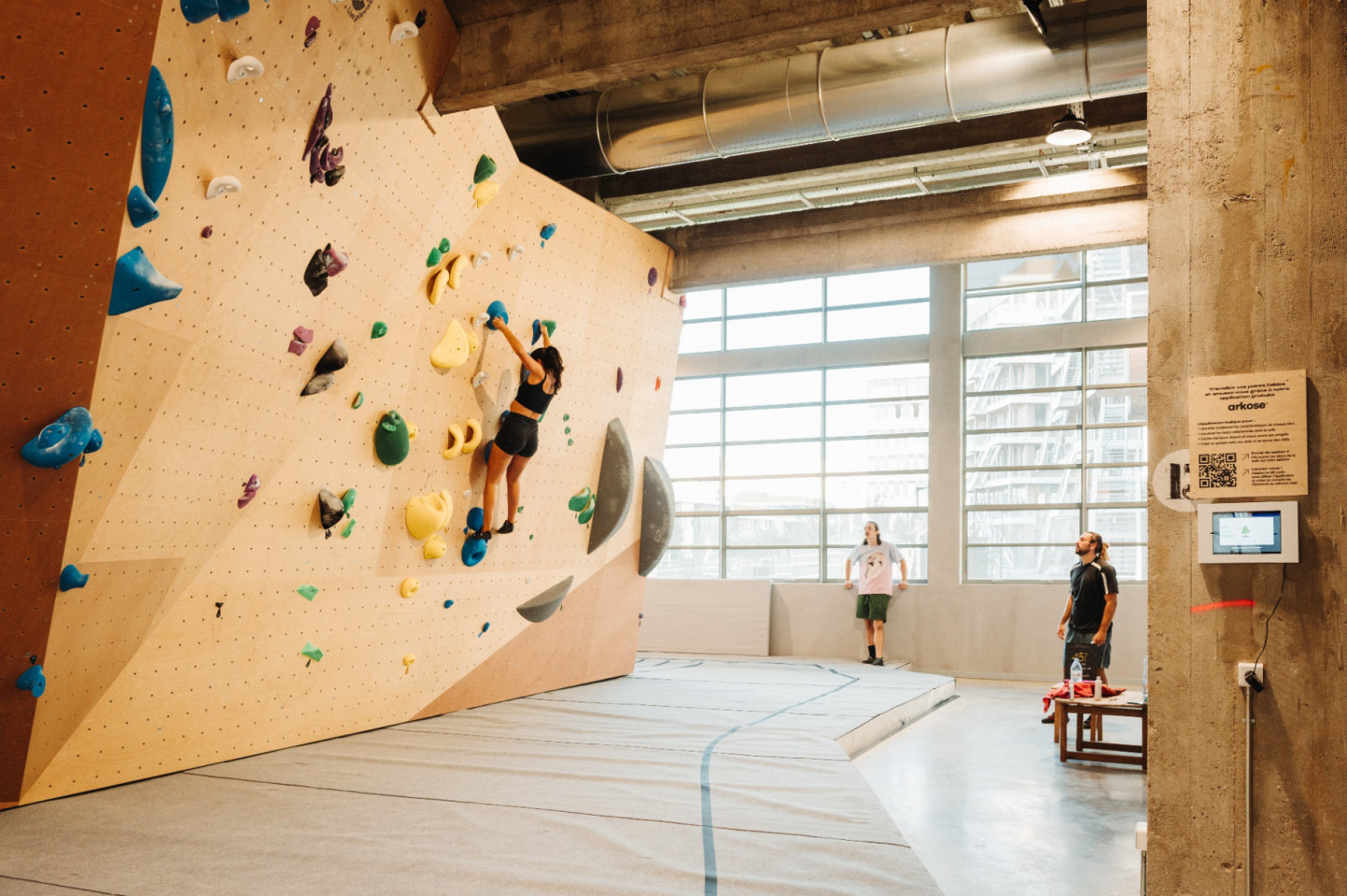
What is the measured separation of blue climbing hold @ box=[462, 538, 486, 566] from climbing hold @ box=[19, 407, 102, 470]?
292cm

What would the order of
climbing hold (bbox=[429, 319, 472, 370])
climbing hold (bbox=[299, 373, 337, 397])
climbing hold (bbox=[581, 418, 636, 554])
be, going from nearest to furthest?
1. climbing hold (bbox=[299, 373, 337, 397])
2. climbing hold (bbox=[429, 319, 472, 370])
3. climbing hold (bbox=[581, 418, 636, 554])

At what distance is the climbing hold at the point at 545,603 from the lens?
7047mm

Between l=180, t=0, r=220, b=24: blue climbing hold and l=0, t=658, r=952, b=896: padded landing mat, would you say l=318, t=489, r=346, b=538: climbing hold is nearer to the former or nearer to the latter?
l=0, t=658, r=952, b=896: padded landing mat

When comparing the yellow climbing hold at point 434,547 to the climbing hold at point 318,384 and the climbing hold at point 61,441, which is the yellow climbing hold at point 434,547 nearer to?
the climbing hold at point 318,384

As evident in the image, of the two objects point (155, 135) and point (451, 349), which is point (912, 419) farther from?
point (155, 135)

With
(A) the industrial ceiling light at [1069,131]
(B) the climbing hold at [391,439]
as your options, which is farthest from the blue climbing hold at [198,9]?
(A) the industrial ceiling light at [1069,131]

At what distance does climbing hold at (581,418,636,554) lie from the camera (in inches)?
302

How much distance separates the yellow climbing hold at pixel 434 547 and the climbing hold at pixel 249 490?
143cm

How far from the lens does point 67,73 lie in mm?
2758

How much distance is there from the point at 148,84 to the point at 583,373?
168 inches

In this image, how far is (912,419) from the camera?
12.5m

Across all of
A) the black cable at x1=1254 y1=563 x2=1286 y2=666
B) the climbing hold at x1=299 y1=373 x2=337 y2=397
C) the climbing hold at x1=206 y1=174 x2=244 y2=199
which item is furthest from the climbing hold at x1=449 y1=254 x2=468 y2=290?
the black cable at x1=1254 y1=563 x2=1286 y2=666

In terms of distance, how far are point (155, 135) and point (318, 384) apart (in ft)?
5.24

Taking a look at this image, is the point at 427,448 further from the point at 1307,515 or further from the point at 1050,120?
the point at 1050,120
